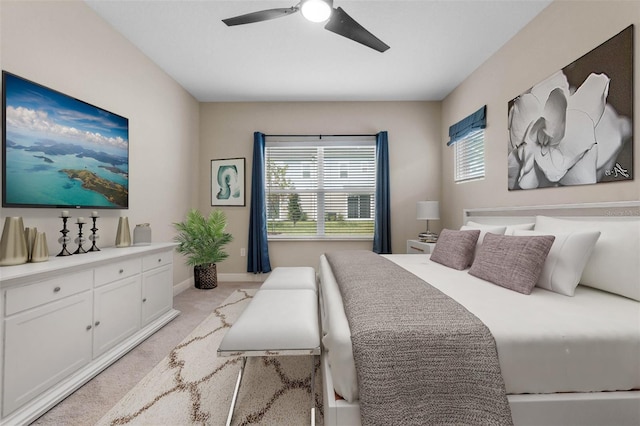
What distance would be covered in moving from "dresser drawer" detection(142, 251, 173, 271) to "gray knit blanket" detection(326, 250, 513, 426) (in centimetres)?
208

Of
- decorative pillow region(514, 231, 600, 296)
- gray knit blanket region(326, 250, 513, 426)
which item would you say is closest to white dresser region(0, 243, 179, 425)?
gray knit blanket region(326, 250, 513, 426)

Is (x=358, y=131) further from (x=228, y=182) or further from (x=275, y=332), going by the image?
(x=275, y=332)

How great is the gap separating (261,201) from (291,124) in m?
1.29

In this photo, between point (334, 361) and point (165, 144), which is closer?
point (334, 361)

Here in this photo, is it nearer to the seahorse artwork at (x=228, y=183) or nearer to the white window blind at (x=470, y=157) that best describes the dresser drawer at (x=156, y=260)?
the seahorse artwork at (x=228, y=183)

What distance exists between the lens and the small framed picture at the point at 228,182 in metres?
4.02

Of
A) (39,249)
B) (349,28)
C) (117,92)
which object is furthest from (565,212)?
(117,92)

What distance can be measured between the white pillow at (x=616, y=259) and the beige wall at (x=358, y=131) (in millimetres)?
2472

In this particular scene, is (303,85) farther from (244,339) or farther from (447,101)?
(244,339)

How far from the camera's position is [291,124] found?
159 inches

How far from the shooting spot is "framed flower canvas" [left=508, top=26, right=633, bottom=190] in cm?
162

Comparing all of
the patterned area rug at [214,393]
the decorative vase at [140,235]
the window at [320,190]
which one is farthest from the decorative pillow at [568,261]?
the decorative vase at [140,235]

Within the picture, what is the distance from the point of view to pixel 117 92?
2.49m

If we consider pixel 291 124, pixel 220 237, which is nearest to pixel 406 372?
pixel 220 237
